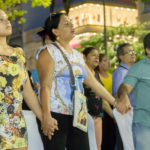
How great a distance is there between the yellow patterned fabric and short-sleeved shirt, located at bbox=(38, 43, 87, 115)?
2.29 ft

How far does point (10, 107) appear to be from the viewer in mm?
3896

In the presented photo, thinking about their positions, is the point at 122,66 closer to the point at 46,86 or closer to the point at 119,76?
the point at 119,76

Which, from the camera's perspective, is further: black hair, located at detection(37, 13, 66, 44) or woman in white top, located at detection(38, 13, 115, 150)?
black hair, located at detection(37, 13, 66, 44)

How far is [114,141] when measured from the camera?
28.6 ft

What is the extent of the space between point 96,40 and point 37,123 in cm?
3609

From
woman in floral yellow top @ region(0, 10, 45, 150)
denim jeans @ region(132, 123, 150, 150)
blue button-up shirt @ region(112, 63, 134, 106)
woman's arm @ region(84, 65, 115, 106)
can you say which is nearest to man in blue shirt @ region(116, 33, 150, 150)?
denim jeans @ region(132, 123, 150, 150)

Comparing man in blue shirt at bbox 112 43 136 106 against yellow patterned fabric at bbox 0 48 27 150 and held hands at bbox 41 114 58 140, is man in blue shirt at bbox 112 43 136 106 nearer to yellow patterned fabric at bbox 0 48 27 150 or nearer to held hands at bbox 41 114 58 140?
held hands at bbox 41 114 58 140

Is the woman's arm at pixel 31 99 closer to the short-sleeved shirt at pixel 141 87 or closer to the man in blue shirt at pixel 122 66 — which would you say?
the short-sleeved shirt at pixel 141 87

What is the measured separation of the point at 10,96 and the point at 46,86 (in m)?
0.77

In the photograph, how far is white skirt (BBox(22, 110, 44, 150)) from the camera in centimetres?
461

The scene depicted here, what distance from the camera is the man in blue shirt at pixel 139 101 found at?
5.09 meters

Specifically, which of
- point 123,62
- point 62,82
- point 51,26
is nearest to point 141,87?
point 62,82

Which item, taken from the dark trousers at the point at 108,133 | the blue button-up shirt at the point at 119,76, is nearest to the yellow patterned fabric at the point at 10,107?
the blue button-up shirt at the point at 119,76

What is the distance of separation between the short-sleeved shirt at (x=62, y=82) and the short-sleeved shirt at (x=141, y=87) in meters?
0.61
